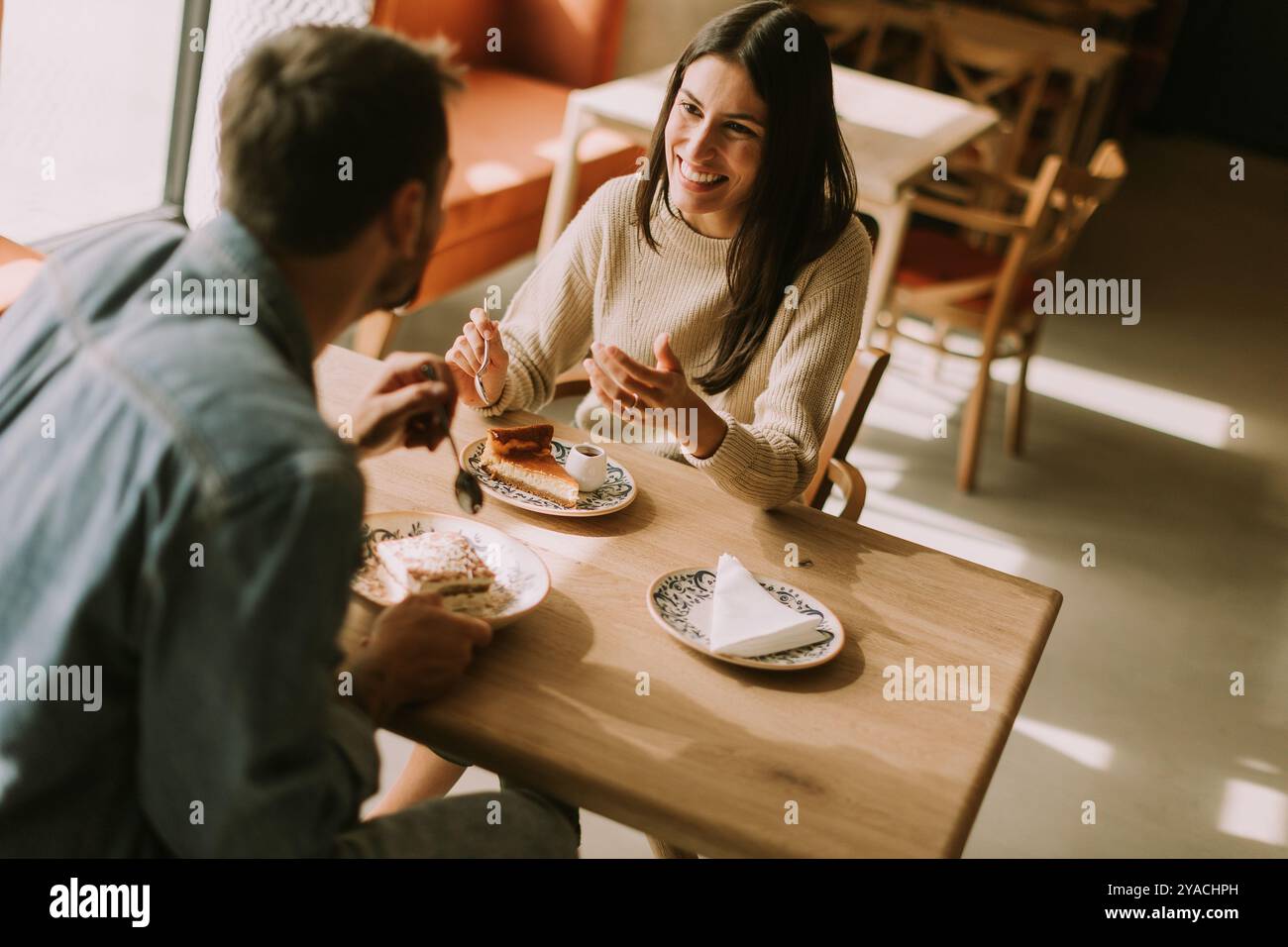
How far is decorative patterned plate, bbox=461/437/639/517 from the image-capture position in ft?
5.07

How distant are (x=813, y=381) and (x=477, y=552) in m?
0.61

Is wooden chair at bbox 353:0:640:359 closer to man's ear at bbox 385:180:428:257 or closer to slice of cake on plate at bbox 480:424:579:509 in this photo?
slice of cake on plate at bbox 480:424:579:509

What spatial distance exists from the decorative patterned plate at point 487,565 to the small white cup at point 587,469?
0.58 feet

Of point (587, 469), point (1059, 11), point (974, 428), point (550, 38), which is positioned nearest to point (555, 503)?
point (587, 469)

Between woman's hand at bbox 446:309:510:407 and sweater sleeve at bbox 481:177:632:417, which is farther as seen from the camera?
sweater sleeve at bbox 481:177:632:417

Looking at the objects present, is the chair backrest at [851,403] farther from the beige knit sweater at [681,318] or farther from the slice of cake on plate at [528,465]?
the slice of cake on plate at [528,465]

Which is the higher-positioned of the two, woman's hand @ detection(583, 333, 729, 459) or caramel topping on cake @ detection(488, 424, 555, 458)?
woman's hand @ detection(583, 333, 729, 459)

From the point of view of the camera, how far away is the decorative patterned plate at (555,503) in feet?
5.07

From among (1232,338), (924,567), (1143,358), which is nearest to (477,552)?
(924,567)

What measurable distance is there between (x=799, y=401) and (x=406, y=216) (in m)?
0.82

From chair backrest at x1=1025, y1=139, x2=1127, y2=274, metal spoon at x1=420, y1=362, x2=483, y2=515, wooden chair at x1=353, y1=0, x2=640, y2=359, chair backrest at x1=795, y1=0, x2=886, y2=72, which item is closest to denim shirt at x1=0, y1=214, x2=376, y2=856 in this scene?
metal spoon at x1=420, y1=362, x2=483, y2=515

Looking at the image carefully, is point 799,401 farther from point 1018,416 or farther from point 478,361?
point 1018,416
